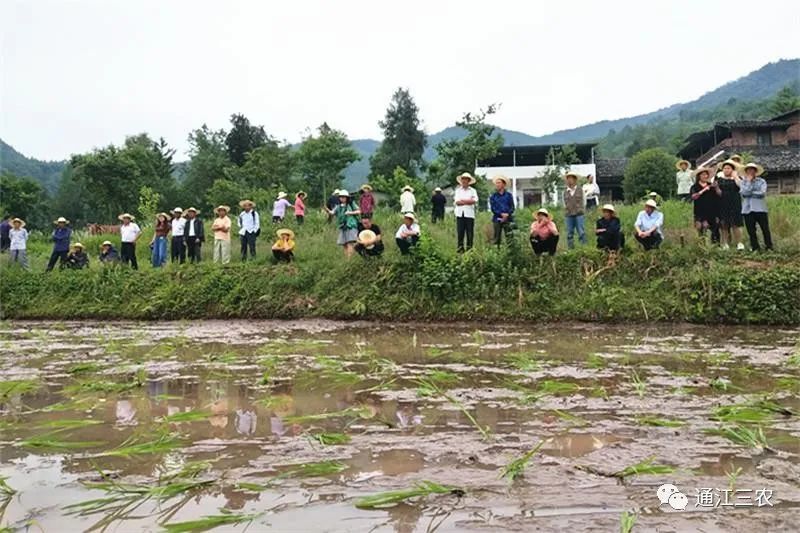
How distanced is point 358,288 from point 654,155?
2358 cm

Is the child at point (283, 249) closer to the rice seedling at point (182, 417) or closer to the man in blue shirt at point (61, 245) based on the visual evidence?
the man in blue shirt at point (61, 245)

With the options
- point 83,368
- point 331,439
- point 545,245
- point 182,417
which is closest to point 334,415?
point 331,439

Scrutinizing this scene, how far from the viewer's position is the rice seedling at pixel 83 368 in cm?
578

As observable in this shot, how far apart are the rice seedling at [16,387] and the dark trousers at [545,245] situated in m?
7.35

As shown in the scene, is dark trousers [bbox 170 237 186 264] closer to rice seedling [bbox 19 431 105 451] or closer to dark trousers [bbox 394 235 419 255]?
dark trousers [bbox 394 235 419 255]

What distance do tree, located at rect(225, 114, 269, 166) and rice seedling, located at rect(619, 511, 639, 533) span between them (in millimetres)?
48870

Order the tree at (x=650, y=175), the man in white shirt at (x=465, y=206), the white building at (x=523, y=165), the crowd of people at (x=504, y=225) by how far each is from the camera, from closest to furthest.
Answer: the crowd of people at (x=504, y=225) < the man in white shirt at (x=465, y=206) < the tree at (x=650, y=175) < the white building at (x=523, y=165)

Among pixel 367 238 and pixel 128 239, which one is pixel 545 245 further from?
pixel 128 239

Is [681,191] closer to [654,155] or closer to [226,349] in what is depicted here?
[226,349]

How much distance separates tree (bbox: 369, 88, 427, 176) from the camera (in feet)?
158

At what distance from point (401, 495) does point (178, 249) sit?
37.9ft

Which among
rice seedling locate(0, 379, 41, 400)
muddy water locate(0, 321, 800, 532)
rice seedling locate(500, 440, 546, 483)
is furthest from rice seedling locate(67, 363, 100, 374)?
rice seedling locate(500, 440, 546, 483)

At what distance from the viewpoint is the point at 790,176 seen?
30469mm

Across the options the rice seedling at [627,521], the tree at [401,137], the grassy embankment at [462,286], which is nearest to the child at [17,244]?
the grassy embankment at [462,286]
